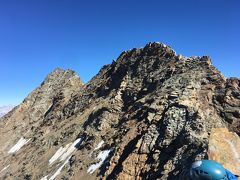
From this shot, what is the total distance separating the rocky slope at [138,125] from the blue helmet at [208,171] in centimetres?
1030

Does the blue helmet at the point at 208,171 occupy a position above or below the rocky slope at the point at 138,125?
below

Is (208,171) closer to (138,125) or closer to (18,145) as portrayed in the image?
(138,125)

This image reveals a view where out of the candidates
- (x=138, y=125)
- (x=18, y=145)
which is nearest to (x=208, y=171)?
(x=138, y=125)

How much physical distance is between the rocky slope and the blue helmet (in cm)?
1030

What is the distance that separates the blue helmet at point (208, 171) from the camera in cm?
1270

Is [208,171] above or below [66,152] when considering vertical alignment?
below

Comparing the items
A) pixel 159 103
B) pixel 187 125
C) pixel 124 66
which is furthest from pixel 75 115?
pixel 187 125

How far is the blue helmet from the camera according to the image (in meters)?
12.7

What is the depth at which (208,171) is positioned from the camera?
502 inches

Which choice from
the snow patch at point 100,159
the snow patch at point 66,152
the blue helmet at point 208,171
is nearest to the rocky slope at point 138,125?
the snow patch at point 66,152

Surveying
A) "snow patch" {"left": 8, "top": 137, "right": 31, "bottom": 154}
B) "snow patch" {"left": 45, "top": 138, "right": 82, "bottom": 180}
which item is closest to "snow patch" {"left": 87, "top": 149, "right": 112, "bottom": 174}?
"snow patch" {"left": 45, "top": 138, "right": 82, "bottom": 180}

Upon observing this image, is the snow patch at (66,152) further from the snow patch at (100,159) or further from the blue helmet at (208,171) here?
the blue helmet at (208,171)

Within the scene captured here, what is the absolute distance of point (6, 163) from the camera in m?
67.3

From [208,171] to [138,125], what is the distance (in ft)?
93.4
